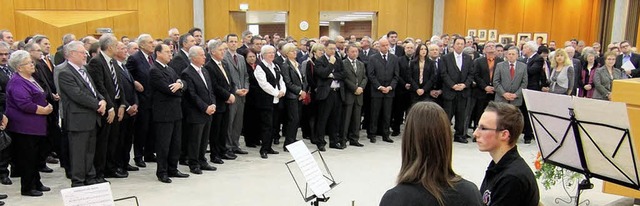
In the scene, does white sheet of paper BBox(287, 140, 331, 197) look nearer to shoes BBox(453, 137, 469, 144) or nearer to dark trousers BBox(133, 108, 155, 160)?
dark trousers BBox(133, 108, 155, 160)

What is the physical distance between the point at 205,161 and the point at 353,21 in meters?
9.93

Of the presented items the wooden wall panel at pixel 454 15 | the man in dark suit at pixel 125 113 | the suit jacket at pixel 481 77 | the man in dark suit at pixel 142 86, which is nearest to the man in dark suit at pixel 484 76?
the suit jacket at pixel 481 77

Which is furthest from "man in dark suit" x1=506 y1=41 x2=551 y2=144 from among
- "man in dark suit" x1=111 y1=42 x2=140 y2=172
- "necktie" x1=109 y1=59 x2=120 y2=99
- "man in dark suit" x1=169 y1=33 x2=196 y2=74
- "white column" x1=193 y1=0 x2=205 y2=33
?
"white column" x1=193 y1=0 x2=205 y2=33

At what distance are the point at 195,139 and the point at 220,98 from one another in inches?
23.5

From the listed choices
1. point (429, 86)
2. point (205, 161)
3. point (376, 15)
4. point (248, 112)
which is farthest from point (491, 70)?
point (376, 15)

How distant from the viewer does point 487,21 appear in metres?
15.7

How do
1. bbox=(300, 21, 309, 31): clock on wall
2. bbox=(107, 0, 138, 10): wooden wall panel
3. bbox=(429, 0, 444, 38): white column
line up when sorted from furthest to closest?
bbox=(429, 0, 444, 38): white column → bbox=(300, 21, 309, 31): clock on wall → bbox=(107, 0, 138, 10): wooden wall panel

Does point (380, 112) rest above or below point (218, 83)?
below

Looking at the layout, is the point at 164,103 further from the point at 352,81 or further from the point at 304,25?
the point at 304,25

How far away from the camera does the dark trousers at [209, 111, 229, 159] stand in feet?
20.4

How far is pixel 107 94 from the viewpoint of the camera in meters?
5.05

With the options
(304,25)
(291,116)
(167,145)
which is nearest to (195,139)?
(167,145)

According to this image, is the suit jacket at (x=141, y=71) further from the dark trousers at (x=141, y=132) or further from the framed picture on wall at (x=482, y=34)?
the framed picture on wall at (x=482, y=34)

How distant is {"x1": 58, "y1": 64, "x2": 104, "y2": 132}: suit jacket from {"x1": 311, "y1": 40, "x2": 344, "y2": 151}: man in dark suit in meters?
2.97
